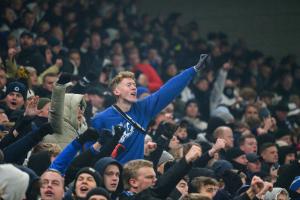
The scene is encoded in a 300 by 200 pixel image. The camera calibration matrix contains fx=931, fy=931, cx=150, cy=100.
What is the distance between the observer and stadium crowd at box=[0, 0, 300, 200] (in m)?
8.53

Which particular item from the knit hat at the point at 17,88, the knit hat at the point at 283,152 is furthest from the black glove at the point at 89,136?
the knit hat at the point at 283,152

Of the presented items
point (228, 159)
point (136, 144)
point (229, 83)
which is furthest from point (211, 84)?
point (136, 144)

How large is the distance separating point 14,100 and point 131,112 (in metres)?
1.72

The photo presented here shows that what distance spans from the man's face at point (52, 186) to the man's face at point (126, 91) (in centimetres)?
179

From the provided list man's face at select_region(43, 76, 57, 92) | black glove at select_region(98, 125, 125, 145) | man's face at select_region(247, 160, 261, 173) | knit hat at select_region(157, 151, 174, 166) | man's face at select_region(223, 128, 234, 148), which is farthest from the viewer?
man's face at select_region(223, 128, 234, 148)

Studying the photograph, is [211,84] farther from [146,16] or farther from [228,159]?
[228,159]

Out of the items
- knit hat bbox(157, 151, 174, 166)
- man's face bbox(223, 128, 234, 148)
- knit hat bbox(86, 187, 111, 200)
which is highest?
man's face bbox(223, 128, 234, 148)

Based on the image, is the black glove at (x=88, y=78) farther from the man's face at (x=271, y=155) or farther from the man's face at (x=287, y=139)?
the man's face at (x=287, y=139)

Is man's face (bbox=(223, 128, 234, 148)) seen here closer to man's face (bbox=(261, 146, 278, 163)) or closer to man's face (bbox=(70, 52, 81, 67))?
man's face (bbox=(261, 146, 278, 163))

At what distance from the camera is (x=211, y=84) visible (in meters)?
17.3

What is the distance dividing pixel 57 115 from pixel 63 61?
4.88 metres

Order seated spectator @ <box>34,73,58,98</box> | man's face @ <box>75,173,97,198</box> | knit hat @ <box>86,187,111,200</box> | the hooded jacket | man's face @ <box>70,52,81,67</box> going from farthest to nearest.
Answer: man's face @ <box>70,52,81,67</box>
seated spectator @ <box>34,73,58,98</box>
the hooded jacket
man's face @ <box>75,173,97,198</box>
knit hat @ <box>86,187,111,200</box>

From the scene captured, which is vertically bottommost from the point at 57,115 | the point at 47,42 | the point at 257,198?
the point at 257,198

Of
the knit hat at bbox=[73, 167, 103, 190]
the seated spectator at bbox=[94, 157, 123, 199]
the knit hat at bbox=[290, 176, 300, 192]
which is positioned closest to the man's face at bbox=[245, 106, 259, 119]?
the knit hat at bbox=[290, 176, 300, 192]
